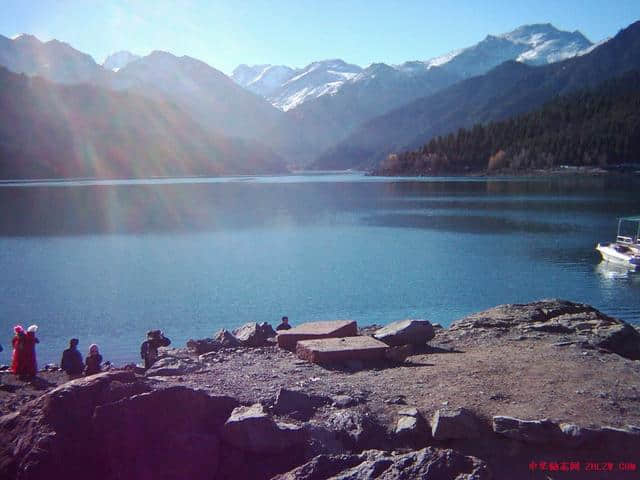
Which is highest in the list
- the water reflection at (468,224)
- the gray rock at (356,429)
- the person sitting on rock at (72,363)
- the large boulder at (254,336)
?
the gray rock at (356,429)

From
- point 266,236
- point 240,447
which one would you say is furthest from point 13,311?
point 266,236

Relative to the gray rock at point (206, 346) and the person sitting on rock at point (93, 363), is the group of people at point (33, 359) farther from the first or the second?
the gray rock at point (206, 346)

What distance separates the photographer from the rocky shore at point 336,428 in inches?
351

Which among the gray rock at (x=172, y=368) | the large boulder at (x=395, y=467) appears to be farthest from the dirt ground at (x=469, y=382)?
the large boulder at (x=395, y=467)

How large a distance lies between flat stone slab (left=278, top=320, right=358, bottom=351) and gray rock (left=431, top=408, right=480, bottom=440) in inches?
213

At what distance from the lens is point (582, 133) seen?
576ft

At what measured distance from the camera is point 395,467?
809cm

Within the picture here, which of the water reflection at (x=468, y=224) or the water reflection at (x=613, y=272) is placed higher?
the water reflection at (x=468, y=224)

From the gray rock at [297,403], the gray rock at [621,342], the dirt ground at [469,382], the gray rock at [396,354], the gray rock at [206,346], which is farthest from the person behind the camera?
the gray rock at [206,346]

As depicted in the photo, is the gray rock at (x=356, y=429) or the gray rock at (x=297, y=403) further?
the gray rock at (x=297, y=403)

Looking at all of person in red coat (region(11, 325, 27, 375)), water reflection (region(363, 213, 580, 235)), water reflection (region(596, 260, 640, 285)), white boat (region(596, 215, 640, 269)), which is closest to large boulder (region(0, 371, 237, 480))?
person in red coat (region(11, 325, 27, 375))

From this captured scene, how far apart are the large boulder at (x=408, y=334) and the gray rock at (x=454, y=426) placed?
4.93m

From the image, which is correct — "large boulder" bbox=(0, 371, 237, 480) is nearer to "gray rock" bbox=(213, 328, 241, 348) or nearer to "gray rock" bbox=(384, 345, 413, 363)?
"gray rock" bbox=(384, 345, 413, 363)

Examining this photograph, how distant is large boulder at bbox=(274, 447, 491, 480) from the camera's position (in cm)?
795
